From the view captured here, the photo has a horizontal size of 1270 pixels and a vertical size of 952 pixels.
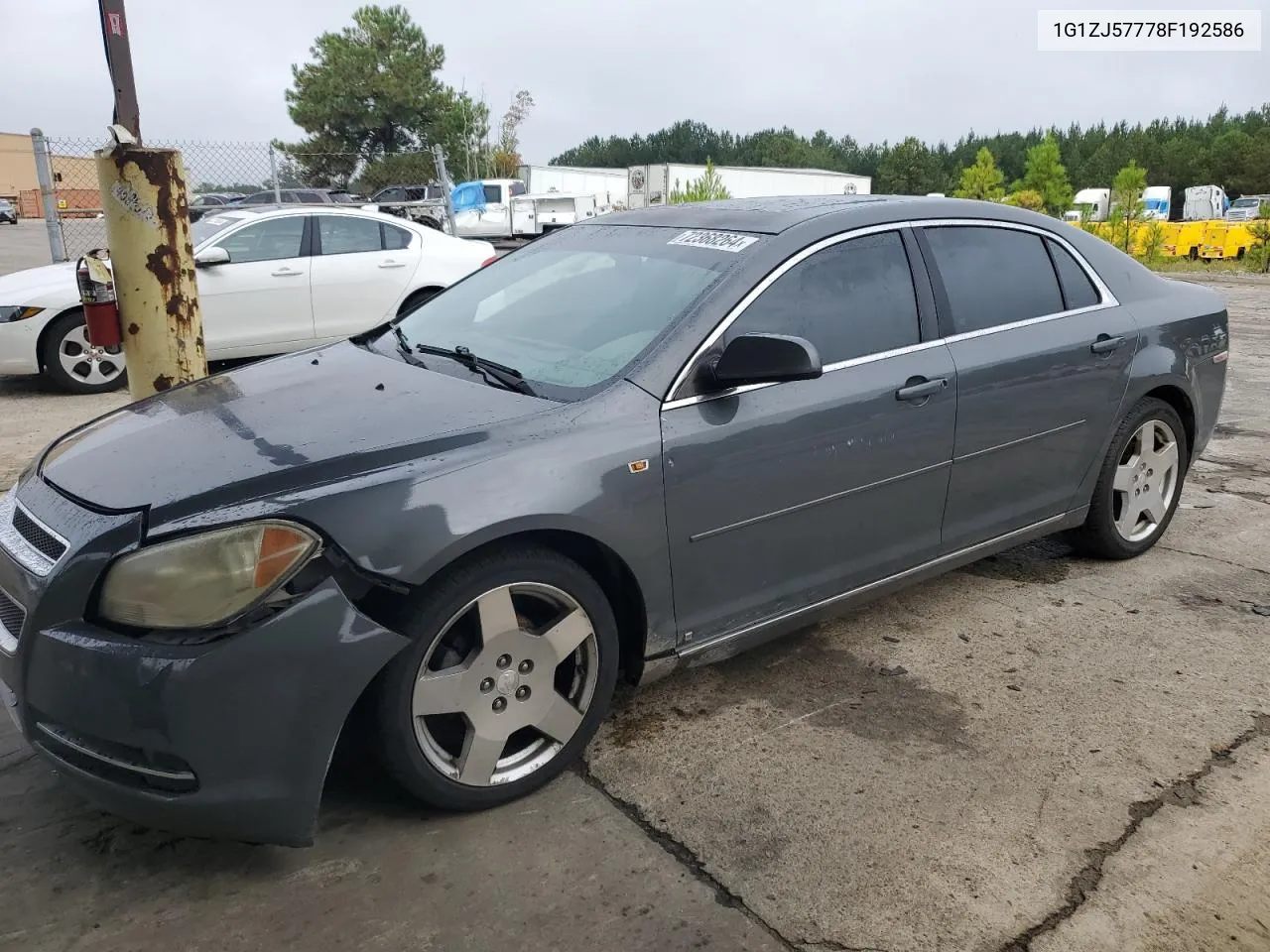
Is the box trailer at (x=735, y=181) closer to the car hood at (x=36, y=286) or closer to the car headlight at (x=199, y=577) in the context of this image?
the car hood at (x=36, y=286)

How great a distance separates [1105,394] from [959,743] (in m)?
1.76

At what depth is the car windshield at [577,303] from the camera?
3004mm

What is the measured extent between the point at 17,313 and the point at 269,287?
1.84 metres

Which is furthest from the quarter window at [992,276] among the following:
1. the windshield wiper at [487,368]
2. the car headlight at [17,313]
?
the car headlight at [17,313]

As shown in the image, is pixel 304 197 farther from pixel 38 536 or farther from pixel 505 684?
pixel 505 684

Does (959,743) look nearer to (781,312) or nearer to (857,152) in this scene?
(781,312)

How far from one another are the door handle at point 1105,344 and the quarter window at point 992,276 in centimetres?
20

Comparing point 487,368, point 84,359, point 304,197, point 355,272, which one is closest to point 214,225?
point 355,272

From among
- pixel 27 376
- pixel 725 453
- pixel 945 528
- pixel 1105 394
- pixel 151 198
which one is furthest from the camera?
pixel 27 376

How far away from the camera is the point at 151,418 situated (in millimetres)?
2953

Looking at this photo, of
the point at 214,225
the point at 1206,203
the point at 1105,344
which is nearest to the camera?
the point at 1105,344

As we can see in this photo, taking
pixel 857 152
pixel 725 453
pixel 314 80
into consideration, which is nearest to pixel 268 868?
pixel 725 453

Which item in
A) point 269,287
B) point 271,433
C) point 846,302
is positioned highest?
point 846,302

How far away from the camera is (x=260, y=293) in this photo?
8.42 m
